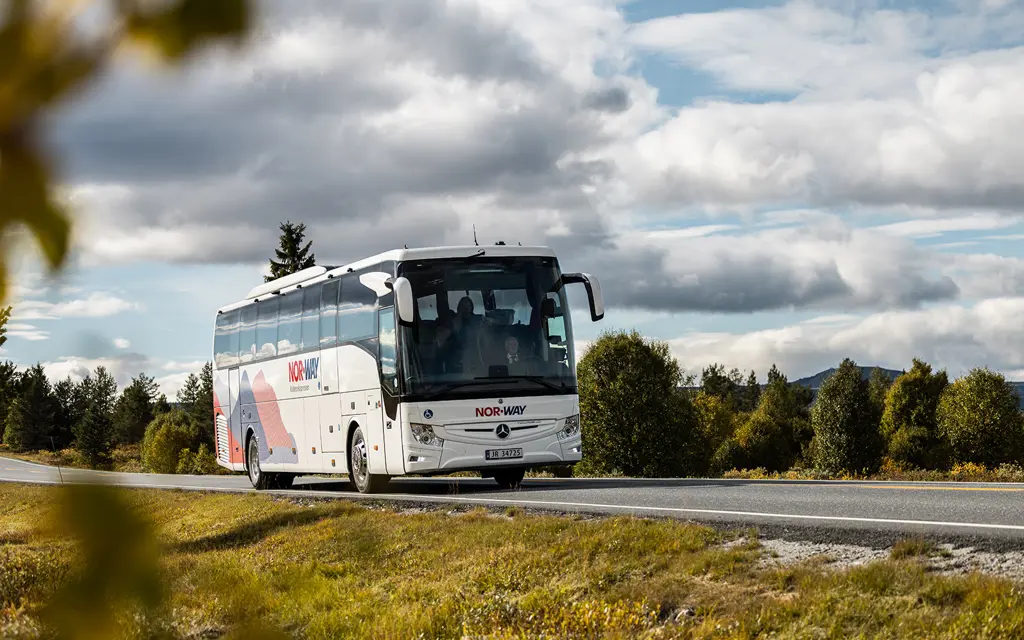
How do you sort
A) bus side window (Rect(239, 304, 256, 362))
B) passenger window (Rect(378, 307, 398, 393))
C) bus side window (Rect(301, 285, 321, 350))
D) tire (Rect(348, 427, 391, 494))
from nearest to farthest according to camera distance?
1. passenger window (Rect(378, 307, 398, 393))
2. tire (Rect(348, 427, 391, 494))
3. bus side window (Rect(301, 285, 321, 350))
4. bus side window (Rect(239, 304, 256, 362))

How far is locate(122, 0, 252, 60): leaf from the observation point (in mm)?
733

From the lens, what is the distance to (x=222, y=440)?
85.4 ft

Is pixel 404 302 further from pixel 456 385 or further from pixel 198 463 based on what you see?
pixel 198 463

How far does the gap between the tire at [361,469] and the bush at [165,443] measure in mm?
52912

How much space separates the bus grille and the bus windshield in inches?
393

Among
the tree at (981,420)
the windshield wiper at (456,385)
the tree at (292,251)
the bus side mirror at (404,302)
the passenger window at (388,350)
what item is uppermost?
the tree at (292,251)

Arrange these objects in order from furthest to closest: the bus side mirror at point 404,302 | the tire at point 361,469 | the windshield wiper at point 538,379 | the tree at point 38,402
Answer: the tire at point 361,469 < the windshield wiper at point 538,379 < the bus side mirror at point 404,302 < the tree at point 38,402

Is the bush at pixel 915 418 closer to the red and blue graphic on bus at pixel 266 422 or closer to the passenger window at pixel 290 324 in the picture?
the red and blue graphic on bus at pixel 266 422

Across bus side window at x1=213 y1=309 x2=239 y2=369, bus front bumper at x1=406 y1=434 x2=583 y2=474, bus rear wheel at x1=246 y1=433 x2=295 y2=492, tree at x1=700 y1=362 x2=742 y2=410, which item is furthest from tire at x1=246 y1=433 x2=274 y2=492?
tree at x1=700 y1=362 x2=742 y2=410

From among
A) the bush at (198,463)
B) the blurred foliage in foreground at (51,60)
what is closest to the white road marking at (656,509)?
the blurred foliage in foreground at (51,60)

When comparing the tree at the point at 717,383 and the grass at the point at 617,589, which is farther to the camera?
the tree at the point at 717,383

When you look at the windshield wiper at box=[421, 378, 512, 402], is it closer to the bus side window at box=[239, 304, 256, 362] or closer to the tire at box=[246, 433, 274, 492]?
the bus side window at box=[239, 304, 256, 362]

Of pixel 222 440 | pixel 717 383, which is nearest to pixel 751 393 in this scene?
pixel 717 383

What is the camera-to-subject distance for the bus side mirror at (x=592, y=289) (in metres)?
18.2
